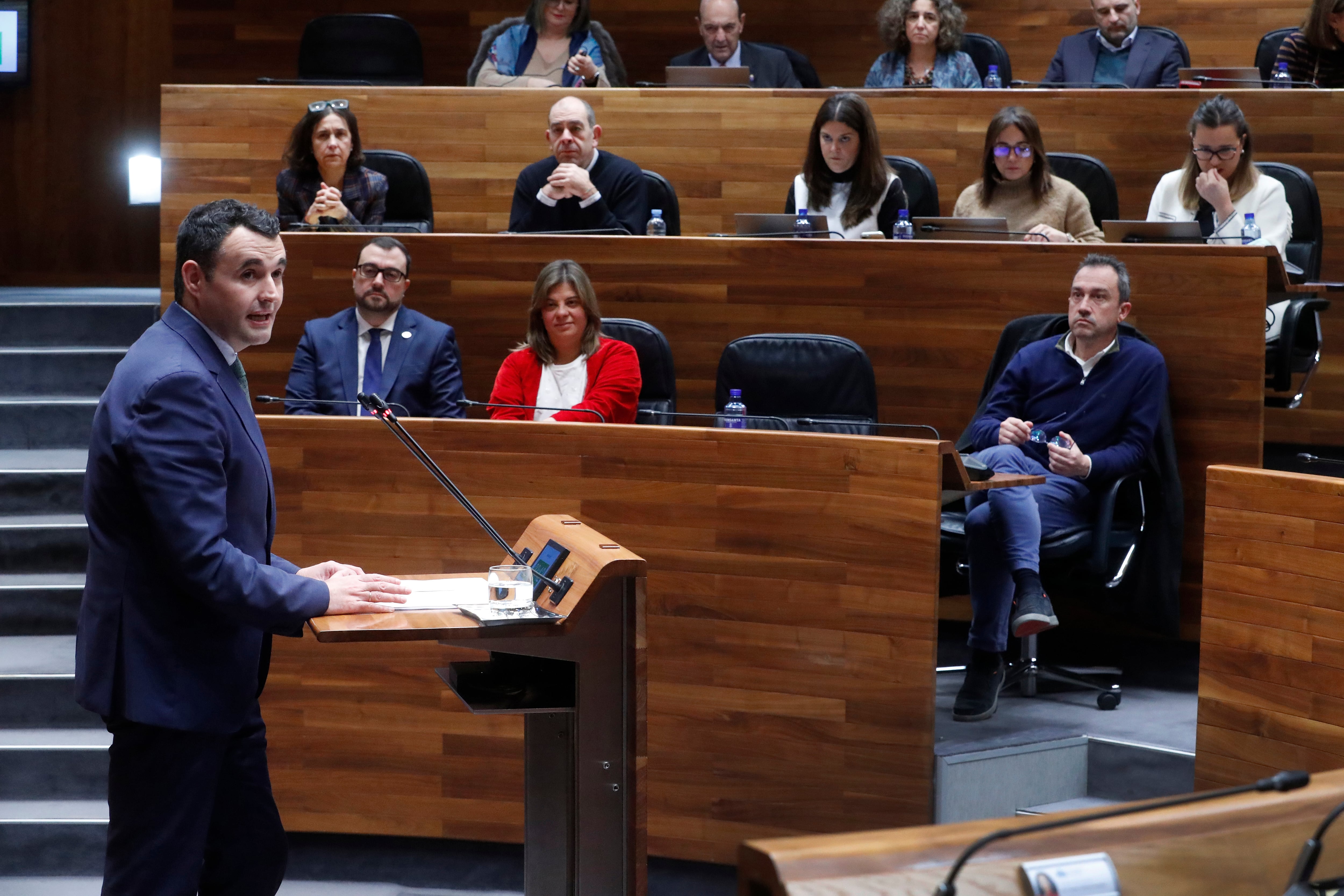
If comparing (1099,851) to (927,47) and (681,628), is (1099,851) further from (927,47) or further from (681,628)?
(927,47)

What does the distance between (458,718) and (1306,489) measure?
1.43 metres

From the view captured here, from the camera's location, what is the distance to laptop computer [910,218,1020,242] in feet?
10.6

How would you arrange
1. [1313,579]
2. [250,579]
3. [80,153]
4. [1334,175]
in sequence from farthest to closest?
[80,153] → [1334,175] → [1313,579] → [250,579]

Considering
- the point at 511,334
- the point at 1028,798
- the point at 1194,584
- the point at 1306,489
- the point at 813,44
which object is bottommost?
the point at 1028,798

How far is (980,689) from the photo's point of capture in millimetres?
2678

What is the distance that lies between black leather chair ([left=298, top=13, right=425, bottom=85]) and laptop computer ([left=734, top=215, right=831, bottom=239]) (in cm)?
216

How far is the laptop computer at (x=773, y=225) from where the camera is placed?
3344mm

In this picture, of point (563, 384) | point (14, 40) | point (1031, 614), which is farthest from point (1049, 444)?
point (14, 40)

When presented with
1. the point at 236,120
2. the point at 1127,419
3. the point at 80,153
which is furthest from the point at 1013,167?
the point at 80,153

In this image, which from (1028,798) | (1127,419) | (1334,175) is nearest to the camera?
(1028,798)

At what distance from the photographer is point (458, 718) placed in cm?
256

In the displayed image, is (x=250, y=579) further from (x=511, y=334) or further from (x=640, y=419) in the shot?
(x=511, y=334)

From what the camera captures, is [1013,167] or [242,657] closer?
[242,657]

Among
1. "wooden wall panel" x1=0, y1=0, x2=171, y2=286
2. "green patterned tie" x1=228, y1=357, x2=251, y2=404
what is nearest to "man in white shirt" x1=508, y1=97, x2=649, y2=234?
"green patterned tie" x1=228, y1=357, x2=251, y2=404
